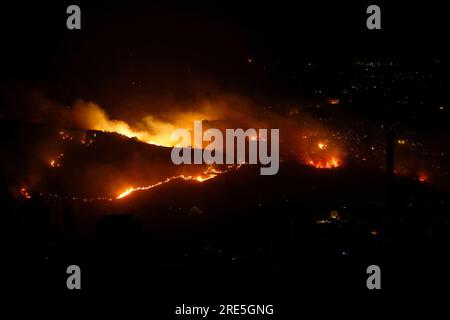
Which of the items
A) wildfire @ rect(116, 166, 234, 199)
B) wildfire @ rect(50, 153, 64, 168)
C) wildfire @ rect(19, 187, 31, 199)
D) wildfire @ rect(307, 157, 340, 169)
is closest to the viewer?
wildfire @ rect(19, 187, 31, 199)

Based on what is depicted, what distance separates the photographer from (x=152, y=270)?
44.5 feet

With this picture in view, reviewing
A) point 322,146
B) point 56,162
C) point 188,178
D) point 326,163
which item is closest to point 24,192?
point 56,162

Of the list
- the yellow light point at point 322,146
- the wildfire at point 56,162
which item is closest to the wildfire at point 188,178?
the wildfire at point 56,162

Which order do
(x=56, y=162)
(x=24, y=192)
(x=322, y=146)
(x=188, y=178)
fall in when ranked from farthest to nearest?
(x=322, y=146) → (x=188, y=178) → (x=56, y=162) → (x=24, y=192)

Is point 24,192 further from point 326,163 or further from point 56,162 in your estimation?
point 326,163

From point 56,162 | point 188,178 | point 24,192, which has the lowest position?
point 24,192

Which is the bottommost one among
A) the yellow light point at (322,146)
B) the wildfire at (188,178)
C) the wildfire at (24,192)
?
the wildfire at (24,192)

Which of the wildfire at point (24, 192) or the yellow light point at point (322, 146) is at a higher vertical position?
the yellow light point at point (322, 146)

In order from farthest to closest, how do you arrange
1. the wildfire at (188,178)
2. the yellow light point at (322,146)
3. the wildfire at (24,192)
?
1. the yellow light point at (322,146)
2. the wildfire at (188,178)
3. the wildfire at (24,192)

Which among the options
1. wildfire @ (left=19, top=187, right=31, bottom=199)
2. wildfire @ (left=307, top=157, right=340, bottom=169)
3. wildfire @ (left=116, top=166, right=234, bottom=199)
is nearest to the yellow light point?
wildfire @ (left=307, top=157, right=340, bottom=169)

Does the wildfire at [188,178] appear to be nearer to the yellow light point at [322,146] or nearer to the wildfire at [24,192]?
the wildfire at [24,192]

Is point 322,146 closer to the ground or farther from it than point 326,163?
farther from it

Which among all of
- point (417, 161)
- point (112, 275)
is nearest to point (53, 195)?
point (112, 275)

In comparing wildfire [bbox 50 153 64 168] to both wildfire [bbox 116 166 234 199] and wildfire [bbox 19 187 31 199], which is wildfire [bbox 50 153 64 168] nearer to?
wildfire [bbox 19 187 31 199]
